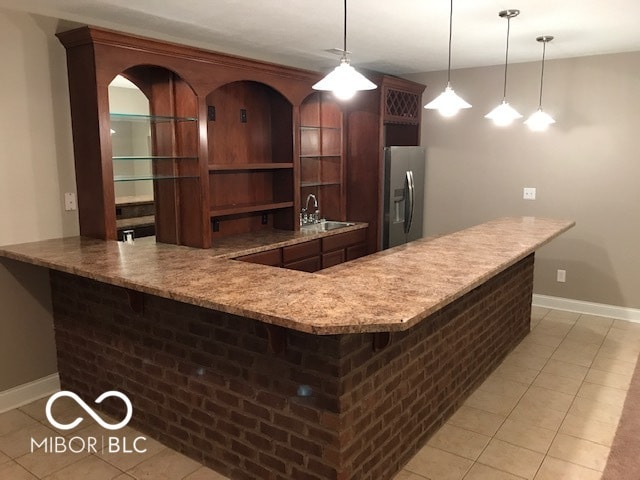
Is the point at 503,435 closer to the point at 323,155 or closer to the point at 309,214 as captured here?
the point at 309,214

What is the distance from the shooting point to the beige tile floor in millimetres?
2588

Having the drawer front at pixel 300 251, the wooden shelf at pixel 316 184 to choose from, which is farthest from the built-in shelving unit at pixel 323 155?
the drawer front at pixel 300 251

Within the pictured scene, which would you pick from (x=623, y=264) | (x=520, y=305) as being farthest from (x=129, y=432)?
(x=623, y=264)

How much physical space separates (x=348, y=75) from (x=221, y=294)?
1136 mm

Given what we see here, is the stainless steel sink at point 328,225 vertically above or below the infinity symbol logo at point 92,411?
above

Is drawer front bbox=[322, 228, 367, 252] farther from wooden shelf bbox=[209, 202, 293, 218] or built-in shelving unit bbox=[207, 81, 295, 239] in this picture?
wooden shelf bbox=[209, 202, 293, 218]

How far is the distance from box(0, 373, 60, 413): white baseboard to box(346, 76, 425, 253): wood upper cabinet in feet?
10.2

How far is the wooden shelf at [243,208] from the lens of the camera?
13.3 ft

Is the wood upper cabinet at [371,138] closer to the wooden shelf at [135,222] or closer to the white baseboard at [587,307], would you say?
the white baseboard at [587,307]

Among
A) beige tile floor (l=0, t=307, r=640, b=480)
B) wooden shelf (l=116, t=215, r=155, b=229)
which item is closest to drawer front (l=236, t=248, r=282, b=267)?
wooden shelf (l=116, t=215, r=155, b=229)

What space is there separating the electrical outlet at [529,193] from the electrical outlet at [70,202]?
162 inches

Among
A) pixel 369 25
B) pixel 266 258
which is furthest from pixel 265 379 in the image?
pixel 369 25

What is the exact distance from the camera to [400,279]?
2.41 meters

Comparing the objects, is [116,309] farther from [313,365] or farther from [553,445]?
[553,445]
